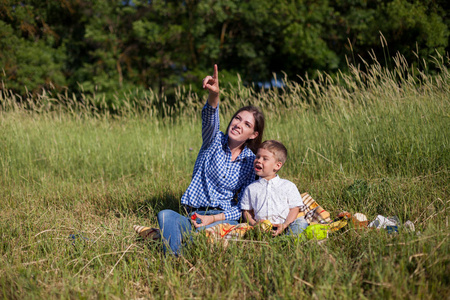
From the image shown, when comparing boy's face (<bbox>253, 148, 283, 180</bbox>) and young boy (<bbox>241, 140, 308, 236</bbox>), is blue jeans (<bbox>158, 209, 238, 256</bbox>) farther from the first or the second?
boy's face (<bbox>253, 148, 283, 180</bbox>)

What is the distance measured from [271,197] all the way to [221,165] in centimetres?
46

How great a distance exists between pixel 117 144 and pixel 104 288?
3.56 meters

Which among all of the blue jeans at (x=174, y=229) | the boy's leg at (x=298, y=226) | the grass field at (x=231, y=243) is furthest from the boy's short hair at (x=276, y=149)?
the blue jeans at (x=174, y=229)

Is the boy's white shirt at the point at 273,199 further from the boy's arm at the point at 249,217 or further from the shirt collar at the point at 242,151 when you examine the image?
the shirt collar at the point at 242,151

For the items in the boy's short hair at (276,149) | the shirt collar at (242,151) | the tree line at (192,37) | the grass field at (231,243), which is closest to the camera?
the grass field at (231,243)

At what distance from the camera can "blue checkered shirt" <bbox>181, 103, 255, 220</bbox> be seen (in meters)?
2.79

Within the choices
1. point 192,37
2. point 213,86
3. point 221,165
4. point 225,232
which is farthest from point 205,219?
point 192,37

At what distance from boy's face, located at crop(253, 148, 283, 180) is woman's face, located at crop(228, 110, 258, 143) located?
23 centimetres

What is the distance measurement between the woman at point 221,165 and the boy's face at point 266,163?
24 cm

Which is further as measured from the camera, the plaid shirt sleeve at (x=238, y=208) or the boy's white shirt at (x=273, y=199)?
the plaid shirt sleeve at (x=238, y=208)

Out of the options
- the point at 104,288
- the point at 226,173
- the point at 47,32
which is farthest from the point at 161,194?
the point at 47,32

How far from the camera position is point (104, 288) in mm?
1944

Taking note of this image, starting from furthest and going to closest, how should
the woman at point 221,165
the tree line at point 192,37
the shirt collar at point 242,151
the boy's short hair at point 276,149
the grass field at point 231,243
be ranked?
the tree line at point 192,37 < the shirt collar at point 242,151 < the woman at point 221,165 < the boy's short hair at point 276,149 < the grass field at point 231,243

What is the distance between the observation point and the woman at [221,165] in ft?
9.05
